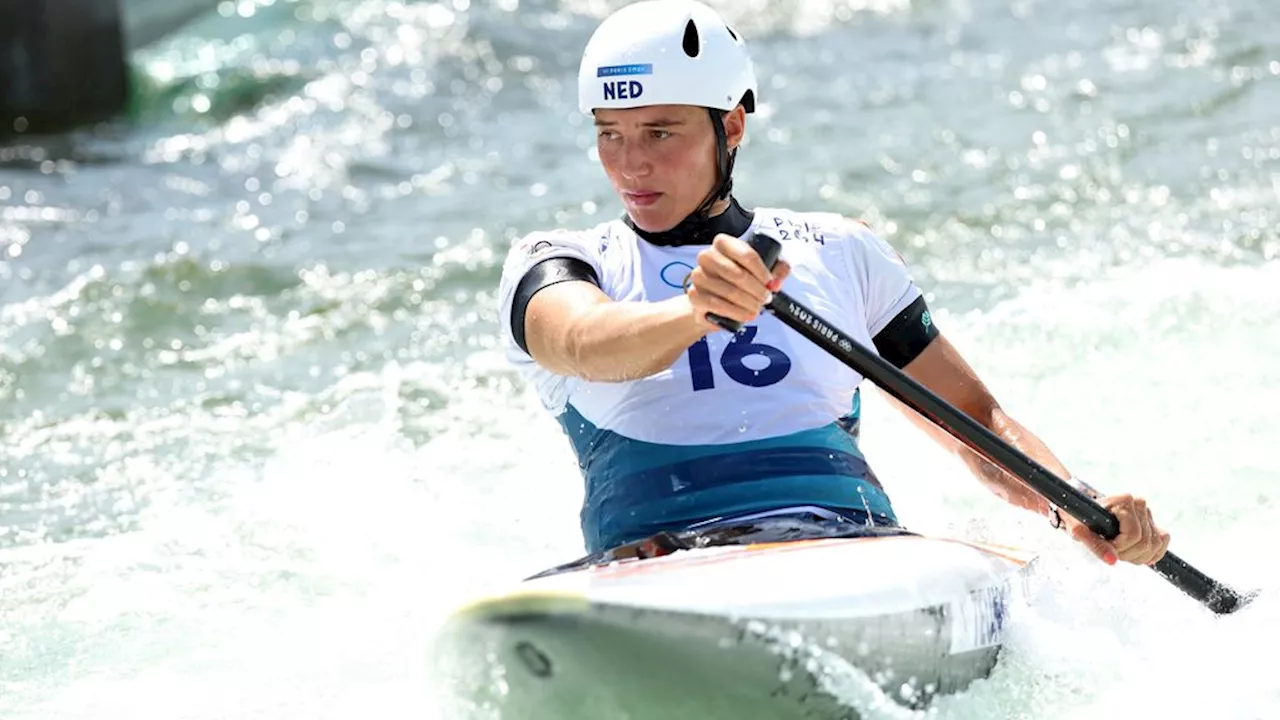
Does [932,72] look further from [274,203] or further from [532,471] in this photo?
[532,471]

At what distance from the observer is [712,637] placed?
299cm

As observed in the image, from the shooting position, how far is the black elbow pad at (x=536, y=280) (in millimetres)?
3645

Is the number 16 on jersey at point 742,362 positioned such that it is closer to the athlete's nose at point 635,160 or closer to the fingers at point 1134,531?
the athlete's nose at point 635,160

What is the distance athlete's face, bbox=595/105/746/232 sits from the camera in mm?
3758

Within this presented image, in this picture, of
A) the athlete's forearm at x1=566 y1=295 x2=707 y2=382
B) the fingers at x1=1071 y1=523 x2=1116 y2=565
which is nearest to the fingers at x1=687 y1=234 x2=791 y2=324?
the athlete's forearm at x1=566 y1=295 x2=707 y2=382

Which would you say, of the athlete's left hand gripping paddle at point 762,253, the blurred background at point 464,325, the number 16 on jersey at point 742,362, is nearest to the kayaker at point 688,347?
the number 16 on jersey at point 742,362

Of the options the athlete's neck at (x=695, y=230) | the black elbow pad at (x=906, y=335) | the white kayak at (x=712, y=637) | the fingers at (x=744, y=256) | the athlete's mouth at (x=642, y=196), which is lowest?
the white kayak at (x=712, y=637)

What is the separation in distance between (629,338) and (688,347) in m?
0.17

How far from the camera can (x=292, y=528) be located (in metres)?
5.52

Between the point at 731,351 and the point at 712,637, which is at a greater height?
the point at 731,351

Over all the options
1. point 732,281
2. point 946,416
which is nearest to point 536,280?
point 732,281

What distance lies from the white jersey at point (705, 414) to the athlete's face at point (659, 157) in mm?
101

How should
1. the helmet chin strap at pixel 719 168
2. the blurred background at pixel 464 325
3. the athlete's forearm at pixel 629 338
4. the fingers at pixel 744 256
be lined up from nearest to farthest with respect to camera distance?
the fingers at pixel 744 256
the athlete's forearm at pixel 629 338
the helmet chin strap at pixel 719 168
the blurred background at pixel 464 325

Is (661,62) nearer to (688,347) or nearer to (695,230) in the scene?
(695,230)
